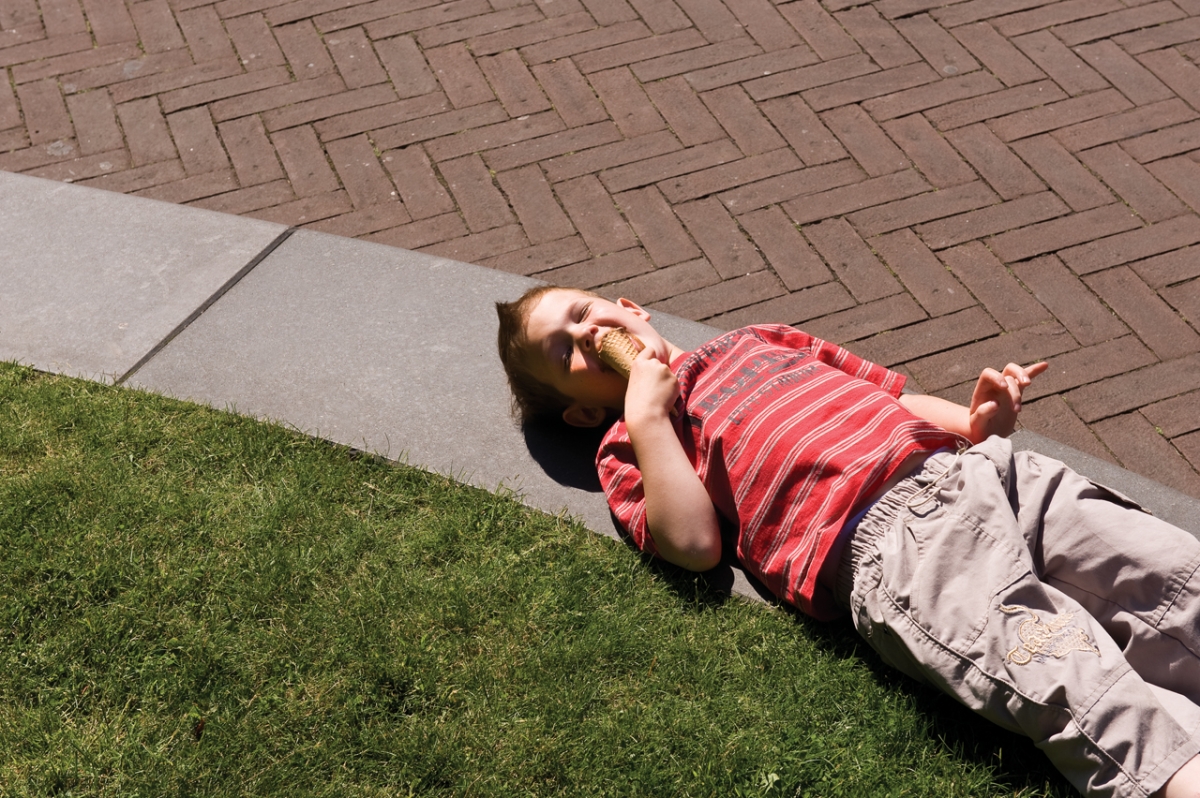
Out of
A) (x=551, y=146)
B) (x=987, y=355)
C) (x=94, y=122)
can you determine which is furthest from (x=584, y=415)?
(x=94, y=122)

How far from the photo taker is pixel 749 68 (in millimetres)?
4680

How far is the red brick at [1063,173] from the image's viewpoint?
403 cm

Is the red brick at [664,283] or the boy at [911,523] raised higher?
the boy at [911,523]

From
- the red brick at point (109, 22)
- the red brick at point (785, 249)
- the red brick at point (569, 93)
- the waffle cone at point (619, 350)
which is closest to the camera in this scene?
the waffle cone at point (619, 350)

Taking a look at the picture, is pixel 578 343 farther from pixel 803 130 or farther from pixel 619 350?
pixel 803 130

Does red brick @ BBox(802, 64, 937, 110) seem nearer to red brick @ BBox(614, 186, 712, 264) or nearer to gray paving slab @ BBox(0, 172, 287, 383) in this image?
red brick @ BBox(614, 186, 712, 264)

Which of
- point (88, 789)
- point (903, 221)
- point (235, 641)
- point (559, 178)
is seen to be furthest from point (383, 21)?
point (88, 789)

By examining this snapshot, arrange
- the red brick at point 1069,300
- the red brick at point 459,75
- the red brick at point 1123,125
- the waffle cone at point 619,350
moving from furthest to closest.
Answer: the red brick at point 459,75 → the red brick at point 1123,125 → the red brick at point 1069,300 → the waffle cone at point 619,350

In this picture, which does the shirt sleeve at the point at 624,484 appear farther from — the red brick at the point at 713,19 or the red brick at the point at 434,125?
the red brick at the point at 713,19

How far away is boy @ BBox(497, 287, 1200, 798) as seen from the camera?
2.23 metres

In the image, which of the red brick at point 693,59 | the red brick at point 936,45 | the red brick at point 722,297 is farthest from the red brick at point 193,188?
the red brick at point 936,45

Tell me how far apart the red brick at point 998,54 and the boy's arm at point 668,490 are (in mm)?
2596

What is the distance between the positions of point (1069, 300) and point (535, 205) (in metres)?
1.82

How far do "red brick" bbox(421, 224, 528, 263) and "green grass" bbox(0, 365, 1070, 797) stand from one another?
1.08m
